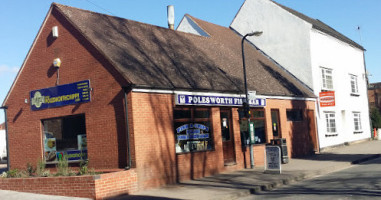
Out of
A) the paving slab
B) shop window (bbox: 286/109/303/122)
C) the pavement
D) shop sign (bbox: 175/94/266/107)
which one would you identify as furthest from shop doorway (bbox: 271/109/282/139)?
the pavement

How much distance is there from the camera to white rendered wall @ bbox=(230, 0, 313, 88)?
25531mm

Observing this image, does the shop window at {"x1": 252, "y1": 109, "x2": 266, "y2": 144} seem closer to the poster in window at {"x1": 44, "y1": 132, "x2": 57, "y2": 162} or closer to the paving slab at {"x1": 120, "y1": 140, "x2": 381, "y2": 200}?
the paving slab at {"x1": 120, "y1": 140, "x2": 381, "y2": 200}

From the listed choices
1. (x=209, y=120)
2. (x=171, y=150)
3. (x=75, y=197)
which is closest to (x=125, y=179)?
(x=75, y=197)

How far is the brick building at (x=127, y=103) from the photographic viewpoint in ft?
46.4

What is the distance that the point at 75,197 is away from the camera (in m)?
12.4

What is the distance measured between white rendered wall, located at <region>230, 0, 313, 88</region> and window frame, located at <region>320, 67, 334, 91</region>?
186cm

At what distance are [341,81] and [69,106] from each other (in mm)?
20468

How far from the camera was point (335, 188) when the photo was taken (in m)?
11.7

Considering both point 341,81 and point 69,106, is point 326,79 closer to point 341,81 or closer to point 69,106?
point 341,81

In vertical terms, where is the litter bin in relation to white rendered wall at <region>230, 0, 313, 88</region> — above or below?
below

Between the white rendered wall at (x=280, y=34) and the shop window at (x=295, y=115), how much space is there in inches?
94.3

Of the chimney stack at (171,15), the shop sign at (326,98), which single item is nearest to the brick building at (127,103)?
the chimney stack at (171,15)

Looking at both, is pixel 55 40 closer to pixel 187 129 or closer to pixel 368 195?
pixel 187 129

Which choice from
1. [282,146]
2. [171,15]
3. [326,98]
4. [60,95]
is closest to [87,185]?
[60,95]
